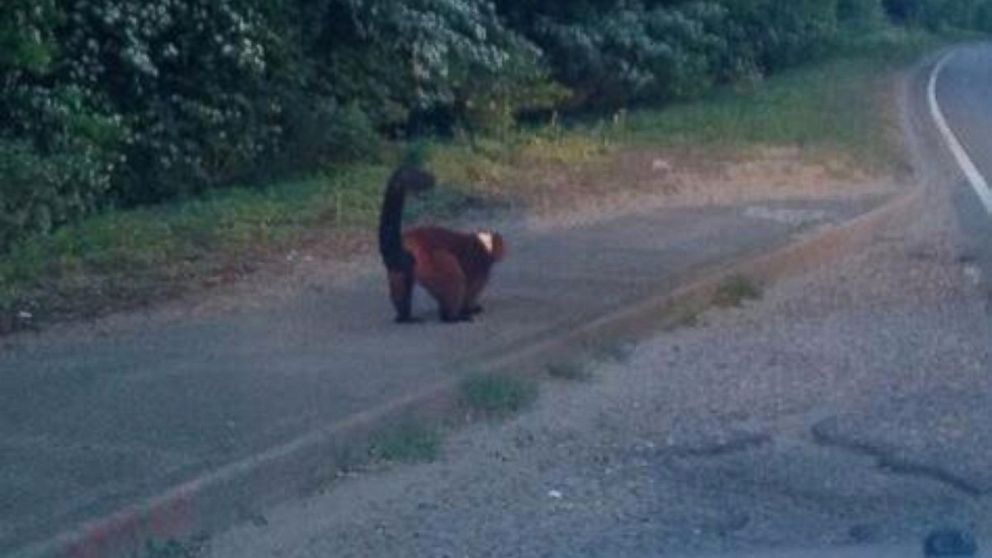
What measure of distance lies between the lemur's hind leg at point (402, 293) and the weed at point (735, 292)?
8.09ft

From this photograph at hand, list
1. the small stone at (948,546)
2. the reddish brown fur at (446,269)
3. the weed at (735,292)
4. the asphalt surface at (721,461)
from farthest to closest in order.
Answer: the weed at (735,292)
the reddish brown fur at (446,269)
the asphalt surface at (721,461)
the small stone at (948,546)

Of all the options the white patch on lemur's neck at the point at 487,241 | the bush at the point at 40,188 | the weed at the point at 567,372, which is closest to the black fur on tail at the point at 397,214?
the white patch on lemur's neck at the point at 487,241

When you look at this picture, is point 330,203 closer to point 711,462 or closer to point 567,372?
point 567,372

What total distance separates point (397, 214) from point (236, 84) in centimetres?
799

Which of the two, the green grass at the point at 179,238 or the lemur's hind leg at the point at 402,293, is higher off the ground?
the lemur's hind leg at the point at 402,293

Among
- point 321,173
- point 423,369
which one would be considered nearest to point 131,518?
point 423,369

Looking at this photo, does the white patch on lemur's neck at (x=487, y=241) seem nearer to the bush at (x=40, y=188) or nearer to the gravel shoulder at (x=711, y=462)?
the gravel shoulder at (x=711, y=462)

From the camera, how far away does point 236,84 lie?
20000mm

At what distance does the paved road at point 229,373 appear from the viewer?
375 inches

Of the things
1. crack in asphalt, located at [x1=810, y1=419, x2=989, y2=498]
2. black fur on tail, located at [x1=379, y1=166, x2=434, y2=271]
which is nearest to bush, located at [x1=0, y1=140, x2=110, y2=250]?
black fur on tail, located at [x1=379, y1=166, x2=434, y2=271]

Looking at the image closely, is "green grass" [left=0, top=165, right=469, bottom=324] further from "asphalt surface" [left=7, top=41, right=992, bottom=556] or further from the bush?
"asphalt surface" [left=7, top=41, right=992, bottom=556]

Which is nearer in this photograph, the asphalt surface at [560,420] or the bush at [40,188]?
the asphalt surface at [560,420]

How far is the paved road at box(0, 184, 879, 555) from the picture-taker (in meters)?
9.52

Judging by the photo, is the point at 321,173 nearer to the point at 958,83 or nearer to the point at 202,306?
the point at 202,306
